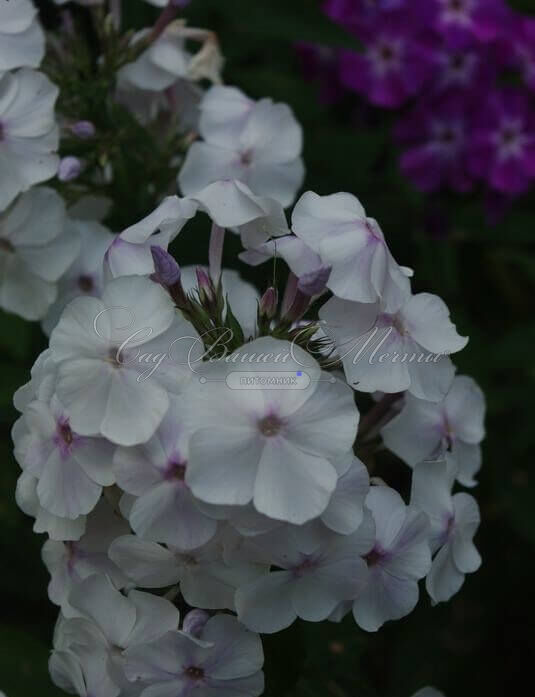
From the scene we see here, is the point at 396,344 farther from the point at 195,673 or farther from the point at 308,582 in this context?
the point at 195,673

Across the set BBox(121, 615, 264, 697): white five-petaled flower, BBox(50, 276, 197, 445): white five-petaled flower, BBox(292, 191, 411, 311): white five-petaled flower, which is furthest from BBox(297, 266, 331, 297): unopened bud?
BBox(121, 615, 264, 697): white five-petaled flower

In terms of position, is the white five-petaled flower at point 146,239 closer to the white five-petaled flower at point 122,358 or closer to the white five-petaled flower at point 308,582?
the white five-petaled flower at point 122,358

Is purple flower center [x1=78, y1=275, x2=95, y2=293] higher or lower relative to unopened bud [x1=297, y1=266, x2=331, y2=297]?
lower

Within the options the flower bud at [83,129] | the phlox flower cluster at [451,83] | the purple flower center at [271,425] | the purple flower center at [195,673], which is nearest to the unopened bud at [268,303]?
the purple flower center at [271,425]

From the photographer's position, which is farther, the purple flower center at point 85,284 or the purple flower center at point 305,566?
the purple flower center at point 85,284

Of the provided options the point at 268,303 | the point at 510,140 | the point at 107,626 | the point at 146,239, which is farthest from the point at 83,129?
the point at 510,140

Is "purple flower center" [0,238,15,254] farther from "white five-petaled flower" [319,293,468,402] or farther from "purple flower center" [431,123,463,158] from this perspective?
"purple flower center" [431,123,463,158]

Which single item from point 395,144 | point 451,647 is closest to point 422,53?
point 395,144
